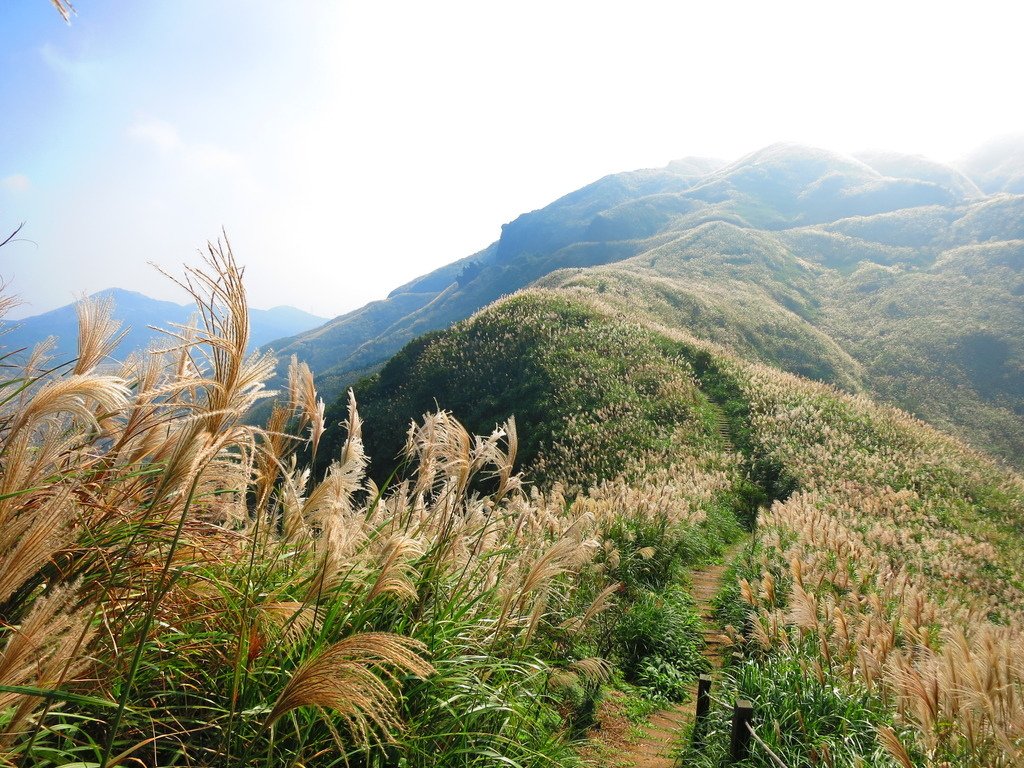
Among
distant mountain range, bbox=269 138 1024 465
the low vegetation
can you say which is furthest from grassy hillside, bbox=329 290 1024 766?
distant mountain range, bbox=269 138 1024 465

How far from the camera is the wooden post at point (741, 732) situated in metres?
3.74

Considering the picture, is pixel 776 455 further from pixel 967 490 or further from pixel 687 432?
pixel 967 490

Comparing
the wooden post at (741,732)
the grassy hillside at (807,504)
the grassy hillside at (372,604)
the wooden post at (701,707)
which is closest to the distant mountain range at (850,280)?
the grassy hillside at (807,504)

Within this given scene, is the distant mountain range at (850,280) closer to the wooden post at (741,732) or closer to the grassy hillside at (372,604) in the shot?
the grassy hillside at (372,604)

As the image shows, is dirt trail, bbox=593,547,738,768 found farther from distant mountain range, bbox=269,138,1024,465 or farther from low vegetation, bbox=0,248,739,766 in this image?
distant mountain range, bbox=269,138,1024,465

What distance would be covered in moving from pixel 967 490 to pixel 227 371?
645 inches

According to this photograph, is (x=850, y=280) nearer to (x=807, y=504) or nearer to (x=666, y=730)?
(x=807, y=504)

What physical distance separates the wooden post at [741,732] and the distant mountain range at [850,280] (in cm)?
3319

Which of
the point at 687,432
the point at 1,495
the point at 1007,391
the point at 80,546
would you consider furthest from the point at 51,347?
the point at 1007,391

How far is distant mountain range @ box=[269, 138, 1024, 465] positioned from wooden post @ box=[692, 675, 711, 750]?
32.6m

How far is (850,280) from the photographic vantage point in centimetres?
7119

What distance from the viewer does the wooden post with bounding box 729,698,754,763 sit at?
12.3ft

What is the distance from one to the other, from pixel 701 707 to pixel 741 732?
718mm

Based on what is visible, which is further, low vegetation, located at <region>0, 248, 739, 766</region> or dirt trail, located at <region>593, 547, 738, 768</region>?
dirt trail, located at <region>593, 547, 738, 768</region>
